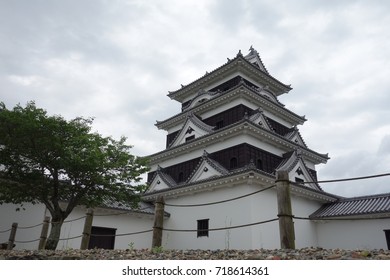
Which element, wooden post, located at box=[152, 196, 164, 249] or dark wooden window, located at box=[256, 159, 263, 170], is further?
dark wooden window, located at box=[256, 159, 263, 170]

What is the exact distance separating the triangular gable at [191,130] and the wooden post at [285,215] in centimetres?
1457

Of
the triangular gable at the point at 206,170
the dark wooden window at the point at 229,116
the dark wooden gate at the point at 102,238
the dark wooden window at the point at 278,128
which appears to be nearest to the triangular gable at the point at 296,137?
the dark wooden window at the point at 278,128

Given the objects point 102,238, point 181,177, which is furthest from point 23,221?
point 181,177

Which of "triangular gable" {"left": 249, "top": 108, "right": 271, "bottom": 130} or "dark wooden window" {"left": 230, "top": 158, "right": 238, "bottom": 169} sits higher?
"triangular gable" {"left": 249, "top": 108, "right": 271, "bottom": 130}

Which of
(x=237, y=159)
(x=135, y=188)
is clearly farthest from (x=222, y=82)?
(x=135, y=188)

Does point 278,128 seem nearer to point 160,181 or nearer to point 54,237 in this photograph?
point 160,181

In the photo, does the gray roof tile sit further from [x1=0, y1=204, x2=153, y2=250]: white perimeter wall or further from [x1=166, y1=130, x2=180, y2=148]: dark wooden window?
[x1=166, y1=130, x2=180, y2=148]: dark wooden window

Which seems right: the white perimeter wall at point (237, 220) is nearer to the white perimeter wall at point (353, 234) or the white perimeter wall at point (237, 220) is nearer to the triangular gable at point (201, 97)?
the white perimeter wall at point (353, 234)

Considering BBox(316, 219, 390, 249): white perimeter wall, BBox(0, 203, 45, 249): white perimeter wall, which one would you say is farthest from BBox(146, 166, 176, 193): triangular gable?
BBox(316, 219, 390, 249): white perimeter wall

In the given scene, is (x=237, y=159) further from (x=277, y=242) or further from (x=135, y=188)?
(x=135, y=188)

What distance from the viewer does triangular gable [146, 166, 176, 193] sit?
20.6 m

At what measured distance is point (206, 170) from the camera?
59.9 ft

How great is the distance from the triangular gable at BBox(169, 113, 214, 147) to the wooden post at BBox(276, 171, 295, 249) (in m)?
14.6

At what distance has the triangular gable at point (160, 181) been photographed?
2062 cm
